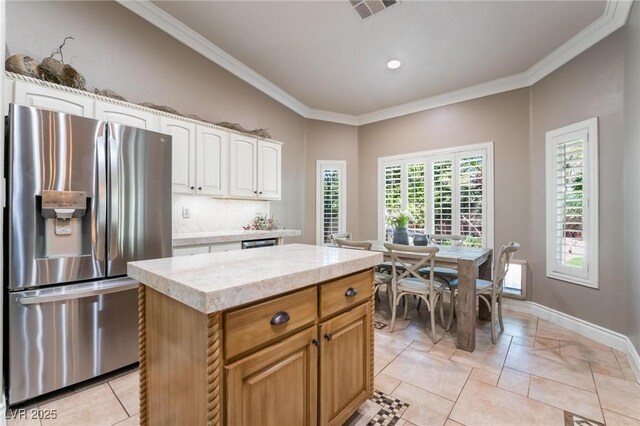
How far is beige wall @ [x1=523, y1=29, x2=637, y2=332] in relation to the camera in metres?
2.65

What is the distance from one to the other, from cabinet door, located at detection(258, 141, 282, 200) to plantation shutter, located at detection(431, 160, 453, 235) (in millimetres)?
2417

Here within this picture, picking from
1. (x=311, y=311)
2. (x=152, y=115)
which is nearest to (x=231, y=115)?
(x=152, y=115)

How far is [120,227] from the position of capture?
208 cm

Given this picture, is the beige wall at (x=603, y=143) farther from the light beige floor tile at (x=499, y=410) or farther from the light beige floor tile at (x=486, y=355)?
the light beige floor tile at (x=499, y=410)

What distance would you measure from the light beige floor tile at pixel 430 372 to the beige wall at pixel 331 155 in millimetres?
2906

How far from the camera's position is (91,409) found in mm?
1760

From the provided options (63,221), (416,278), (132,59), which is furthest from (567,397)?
(132,59)

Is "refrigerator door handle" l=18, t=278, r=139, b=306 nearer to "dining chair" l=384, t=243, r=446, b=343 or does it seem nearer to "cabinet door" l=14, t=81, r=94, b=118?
"cabinet door" l=14, t=81, r=94, b=118

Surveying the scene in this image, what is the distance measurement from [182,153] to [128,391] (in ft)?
6.80

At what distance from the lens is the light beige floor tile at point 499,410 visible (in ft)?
5.57

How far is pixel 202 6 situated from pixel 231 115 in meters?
1.26

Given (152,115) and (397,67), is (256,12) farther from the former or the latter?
(397,67)

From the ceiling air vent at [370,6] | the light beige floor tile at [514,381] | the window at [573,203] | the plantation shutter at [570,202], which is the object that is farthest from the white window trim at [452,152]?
the ceiling air vent at [370,6]

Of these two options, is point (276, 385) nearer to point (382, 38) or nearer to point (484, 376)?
point (484, 376)
